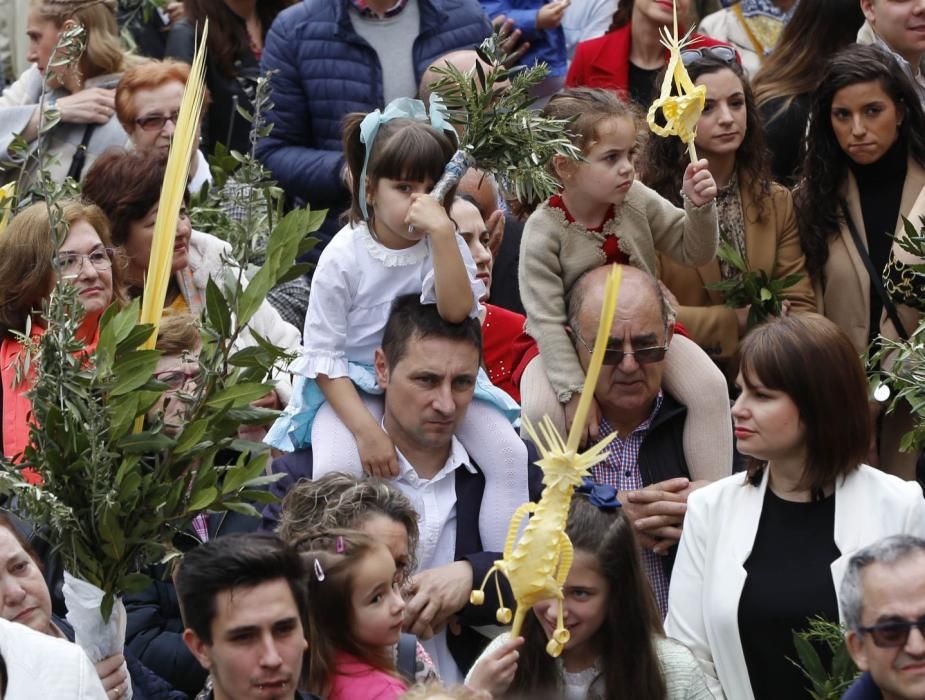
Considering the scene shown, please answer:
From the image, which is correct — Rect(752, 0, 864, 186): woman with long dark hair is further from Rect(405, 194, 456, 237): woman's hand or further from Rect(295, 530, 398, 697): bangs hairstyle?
Rect(295, 530, 398, 697): bangs hairstyle

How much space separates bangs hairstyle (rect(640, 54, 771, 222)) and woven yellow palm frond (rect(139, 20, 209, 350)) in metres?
2.77

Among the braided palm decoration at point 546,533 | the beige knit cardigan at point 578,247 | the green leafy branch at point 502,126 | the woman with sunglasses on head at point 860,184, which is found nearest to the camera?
the braided palm decoration at point 546,533

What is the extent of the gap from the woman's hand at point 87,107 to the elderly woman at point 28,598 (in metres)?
3.54

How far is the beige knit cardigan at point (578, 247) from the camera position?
21.3 feet

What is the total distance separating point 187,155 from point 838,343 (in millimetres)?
2013

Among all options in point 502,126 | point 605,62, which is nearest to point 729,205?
point 605,62

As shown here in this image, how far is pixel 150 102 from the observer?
26.6 feet

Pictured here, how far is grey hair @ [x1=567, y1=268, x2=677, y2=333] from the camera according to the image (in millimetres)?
6285

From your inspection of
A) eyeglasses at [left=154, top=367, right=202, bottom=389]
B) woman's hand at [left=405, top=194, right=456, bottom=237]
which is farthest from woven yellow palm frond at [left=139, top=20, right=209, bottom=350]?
woman's hand at [left=405, top=194, right=456, bottom=237]

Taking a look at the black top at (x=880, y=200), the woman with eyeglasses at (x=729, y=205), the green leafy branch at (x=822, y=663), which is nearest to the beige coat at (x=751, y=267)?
the woman with eyeglasses at (x=729, y=205)

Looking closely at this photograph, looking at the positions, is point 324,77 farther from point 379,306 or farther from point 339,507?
point 339,507

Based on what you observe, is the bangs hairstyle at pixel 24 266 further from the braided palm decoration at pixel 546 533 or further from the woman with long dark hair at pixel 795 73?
the woman with long dark hair at pixel 795 73

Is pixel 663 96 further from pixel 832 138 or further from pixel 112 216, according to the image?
pixel 112 216

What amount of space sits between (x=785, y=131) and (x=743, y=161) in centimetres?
68
